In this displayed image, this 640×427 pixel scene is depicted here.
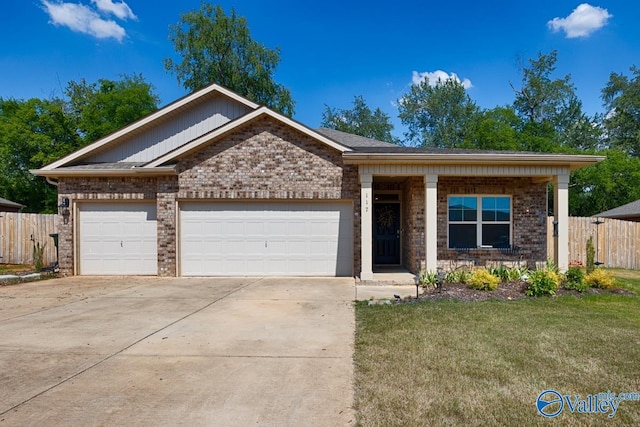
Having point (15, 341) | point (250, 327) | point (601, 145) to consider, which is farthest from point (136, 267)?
point (601, 145)

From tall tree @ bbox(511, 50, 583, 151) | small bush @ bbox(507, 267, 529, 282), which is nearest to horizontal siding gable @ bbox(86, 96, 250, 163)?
small bush @ bbox(507, 267, 529, 282)

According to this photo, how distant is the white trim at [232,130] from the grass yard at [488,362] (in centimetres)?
553

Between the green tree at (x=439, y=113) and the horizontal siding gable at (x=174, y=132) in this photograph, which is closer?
the horizontal siding gable at (x=174, y=132)

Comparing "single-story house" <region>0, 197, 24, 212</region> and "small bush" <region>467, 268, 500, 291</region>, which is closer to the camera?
"small bush" <region>467, 268, 500, 291</region>

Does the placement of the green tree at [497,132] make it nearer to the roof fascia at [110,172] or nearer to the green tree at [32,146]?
the roof fascia at [110,172]

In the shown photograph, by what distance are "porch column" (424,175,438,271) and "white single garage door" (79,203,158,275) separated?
308 inches

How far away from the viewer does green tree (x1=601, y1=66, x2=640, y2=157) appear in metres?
32.1

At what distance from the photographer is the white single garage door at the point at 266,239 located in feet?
34.9

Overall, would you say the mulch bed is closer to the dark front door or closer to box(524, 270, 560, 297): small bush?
box(524, 270, 560, 297): small bush

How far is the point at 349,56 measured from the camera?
26.1 metres

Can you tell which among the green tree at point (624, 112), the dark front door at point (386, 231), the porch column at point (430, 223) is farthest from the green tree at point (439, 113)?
the porch column at point (430, 223)

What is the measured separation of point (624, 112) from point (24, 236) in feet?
144

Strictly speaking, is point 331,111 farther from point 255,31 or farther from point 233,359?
point 233,359

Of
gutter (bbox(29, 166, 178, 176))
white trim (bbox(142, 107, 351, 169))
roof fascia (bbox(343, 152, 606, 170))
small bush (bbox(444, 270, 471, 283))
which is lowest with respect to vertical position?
small bush (bbox(444, 270, 471, 283))
